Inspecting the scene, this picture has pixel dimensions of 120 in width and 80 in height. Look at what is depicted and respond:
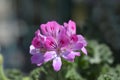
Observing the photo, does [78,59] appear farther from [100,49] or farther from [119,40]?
[119,40]

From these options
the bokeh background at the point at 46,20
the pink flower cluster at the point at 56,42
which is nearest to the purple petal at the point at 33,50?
the pink flower cluster at the point at 56,42

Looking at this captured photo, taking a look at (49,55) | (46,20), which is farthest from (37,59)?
(46,20)

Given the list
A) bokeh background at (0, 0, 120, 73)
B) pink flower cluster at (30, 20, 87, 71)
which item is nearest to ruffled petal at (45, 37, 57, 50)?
pink flower cluster at (30, 20, 87, 71)

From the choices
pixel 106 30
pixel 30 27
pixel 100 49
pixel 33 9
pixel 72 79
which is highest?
pixel 33 9

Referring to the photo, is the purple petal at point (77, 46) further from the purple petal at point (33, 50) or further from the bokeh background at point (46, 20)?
A: the bokeh background at point (46, 20)

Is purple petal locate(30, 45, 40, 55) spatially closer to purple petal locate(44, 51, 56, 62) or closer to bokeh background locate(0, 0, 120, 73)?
purple petal locate(44, 51, 56, 62)

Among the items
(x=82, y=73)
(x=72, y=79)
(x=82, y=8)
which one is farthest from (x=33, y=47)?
(x=82, y=8)

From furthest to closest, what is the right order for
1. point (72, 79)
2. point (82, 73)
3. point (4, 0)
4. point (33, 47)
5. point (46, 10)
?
point (4, 0), point (46, 10), point (82, 73), point (72, 79), point (33, 47)
